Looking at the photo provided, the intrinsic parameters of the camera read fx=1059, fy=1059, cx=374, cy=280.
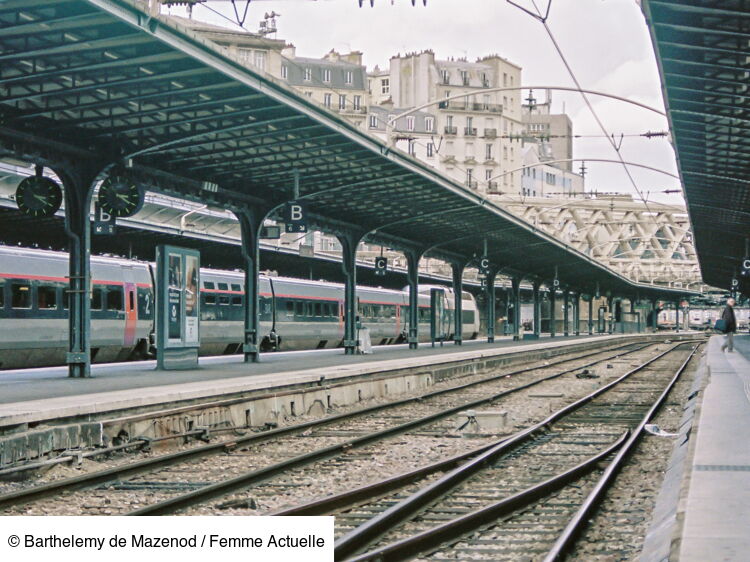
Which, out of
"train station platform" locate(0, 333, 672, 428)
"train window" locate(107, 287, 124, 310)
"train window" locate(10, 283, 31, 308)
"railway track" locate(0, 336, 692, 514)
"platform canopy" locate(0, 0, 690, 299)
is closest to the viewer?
"railway track" locate(0, 336, 692, 514)

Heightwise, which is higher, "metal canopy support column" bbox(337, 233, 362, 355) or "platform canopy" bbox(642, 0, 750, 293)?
"platform canopy" bbox(642, 0, 750, 293)

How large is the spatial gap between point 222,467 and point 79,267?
360 inches

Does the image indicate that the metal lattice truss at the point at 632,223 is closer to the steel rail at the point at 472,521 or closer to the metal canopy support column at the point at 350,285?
the metal canopy support column at the point at 350,285

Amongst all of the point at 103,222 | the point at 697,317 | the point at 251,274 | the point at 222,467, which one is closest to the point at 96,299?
the point at 251,274

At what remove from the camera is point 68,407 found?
1398 centimetres

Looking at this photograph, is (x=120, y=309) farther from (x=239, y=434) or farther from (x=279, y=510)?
(x=279, y=510)

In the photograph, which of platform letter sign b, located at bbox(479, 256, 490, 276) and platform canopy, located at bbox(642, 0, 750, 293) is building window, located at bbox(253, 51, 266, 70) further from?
platform canopy, located at bbox(642, 0, 750, 293)

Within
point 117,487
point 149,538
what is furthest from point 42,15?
point 149,538

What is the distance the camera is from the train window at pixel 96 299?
1097 inches

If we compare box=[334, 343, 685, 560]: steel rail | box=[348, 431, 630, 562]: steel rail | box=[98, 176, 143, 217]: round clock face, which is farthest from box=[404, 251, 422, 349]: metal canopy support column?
box=[348, 431, 630, 562]: steel rail

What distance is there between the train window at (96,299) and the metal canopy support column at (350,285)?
9.26m

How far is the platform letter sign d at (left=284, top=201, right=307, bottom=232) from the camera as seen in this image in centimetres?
2803

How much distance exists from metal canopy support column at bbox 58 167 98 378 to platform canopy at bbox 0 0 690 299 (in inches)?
20.0

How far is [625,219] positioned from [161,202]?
45.8 metres
